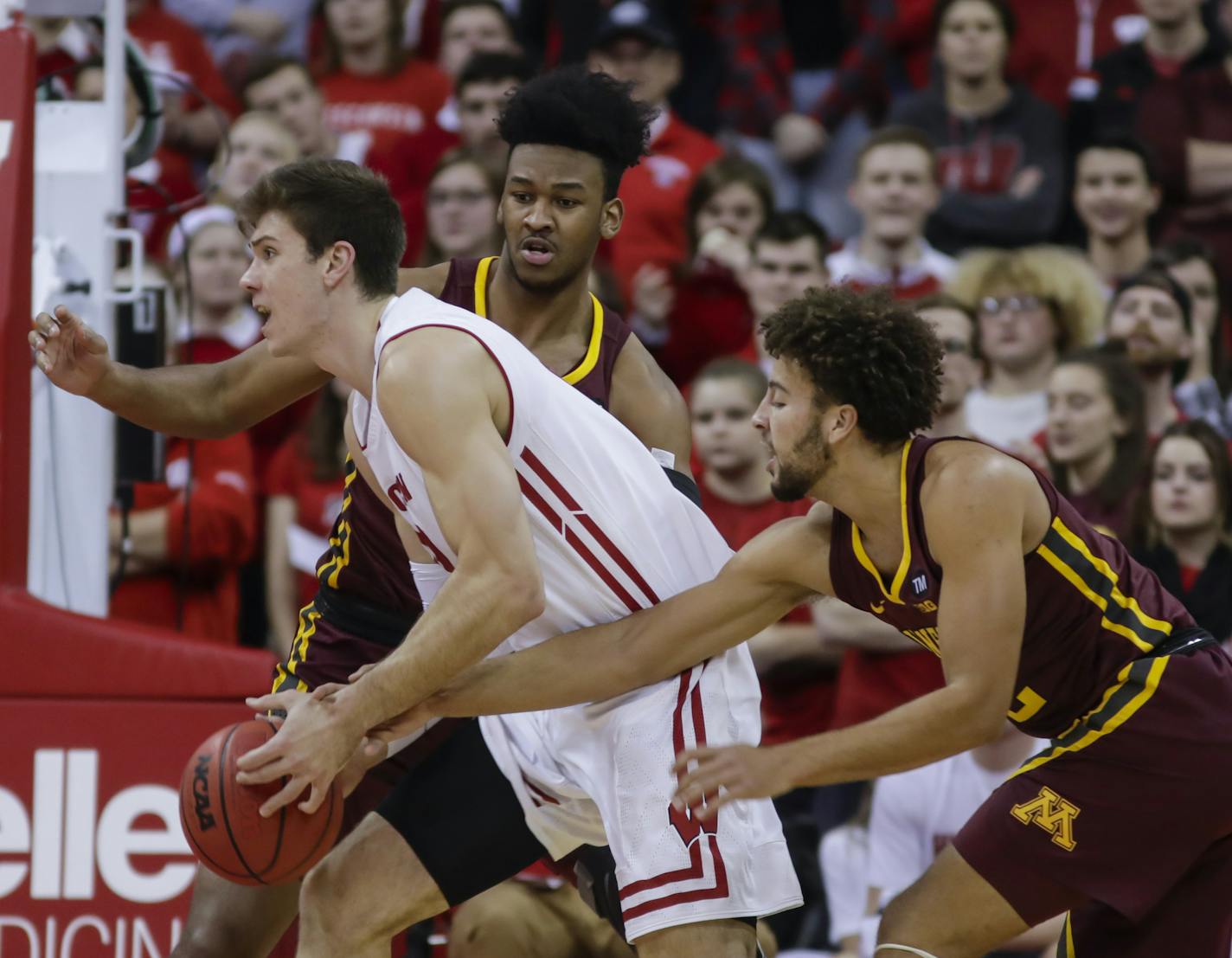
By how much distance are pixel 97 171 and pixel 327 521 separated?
1.64 m

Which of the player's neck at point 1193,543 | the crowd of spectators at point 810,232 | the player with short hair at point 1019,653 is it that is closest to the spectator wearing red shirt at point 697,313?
the crowd of spectators at point 810,232

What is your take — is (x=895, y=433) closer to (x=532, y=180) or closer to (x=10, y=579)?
(x=532, y=180)

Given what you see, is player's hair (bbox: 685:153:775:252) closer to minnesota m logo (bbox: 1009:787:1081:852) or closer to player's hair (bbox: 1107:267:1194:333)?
player's hair (bbox: 1107:267:1194:333)

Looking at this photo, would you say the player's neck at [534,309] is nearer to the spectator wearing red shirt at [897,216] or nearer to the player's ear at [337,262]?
the player's ear at [337,262]

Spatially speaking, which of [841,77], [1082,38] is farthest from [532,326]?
[1082,38]

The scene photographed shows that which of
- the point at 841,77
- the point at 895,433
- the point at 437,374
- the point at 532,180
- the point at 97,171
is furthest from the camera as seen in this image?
the point at 841,77

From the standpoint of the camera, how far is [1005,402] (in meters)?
6.84

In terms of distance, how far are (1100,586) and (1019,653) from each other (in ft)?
0.95

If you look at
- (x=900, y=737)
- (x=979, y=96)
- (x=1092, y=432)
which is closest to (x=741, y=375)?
(x=1092, y=432)

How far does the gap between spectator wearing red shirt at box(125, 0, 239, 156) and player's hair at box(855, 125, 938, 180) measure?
2726mm

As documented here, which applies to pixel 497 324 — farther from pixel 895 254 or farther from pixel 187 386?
pixel 895 254

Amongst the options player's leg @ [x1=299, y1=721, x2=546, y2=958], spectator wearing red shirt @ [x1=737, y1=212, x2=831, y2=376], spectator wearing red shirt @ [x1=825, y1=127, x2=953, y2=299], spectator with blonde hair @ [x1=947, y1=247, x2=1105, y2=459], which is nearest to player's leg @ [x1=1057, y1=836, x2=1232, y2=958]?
player's leg @ [x1=299, y1=721, x2=546, y2=958]

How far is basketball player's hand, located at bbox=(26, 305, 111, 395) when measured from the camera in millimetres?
4184

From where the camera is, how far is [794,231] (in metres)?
7.06
